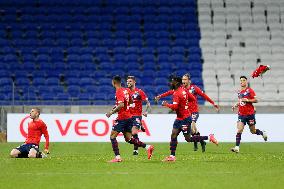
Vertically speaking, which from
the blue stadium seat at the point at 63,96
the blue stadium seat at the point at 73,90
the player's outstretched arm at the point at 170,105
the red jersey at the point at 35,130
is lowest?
the red jersey at the point at 35,130

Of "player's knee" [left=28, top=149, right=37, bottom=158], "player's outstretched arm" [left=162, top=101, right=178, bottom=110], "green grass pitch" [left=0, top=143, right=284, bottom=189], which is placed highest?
"player's outstretched arm" [left=162, top=101, right=178, bottom=110]

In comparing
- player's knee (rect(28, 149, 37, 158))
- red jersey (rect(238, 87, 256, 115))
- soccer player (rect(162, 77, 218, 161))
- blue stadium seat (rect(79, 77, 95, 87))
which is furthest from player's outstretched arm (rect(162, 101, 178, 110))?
blue stadium seat (rect(79, 77, 95, 87))

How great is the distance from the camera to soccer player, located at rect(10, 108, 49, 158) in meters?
17.9

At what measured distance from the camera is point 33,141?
1814cm

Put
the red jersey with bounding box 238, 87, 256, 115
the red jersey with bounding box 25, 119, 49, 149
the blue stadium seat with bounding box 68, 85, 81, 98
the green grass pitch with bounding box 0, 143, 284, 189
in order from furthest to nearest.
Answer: the blue stadium seat with bounding box 68, 85, 81, 98 → the red jersey with bounding box 238, 87, 256, 115 → the red jersey with bounding box 25, 119, 49, 149 → the green grass pitch with bounding box 0, 143, 284, 189

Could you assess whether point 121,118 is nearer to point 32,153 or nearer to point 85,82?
point 32,153

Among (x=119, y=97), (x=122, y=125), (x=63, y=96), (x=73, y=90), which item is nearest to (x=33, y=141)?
(x=122, y=125)

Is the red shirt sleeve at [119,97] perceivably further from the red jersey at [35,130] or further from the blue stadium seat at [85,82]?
the blue stadium seat at [85,82]

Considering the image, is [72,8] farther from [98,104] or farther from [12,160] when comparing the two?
[12,160]

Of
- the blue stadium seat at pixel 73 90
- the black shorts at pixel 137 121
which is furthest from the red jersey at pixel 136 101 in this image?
the blue stadium seat at pixel 73 90

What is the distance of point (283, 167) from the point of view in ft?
48.8

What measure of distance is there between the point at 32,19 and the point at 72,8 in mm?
2217

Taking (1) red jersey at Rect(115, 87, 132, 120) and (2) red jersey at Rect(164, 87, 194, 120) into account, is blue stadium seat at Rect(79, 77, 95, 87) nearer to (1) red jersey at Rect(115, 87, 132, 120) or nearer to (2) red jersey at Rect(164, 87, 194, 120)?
(1) red jersey at Rect(115, 87, 132, 120)

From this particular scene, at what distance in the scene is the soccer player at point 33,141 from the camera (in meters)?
17.9
